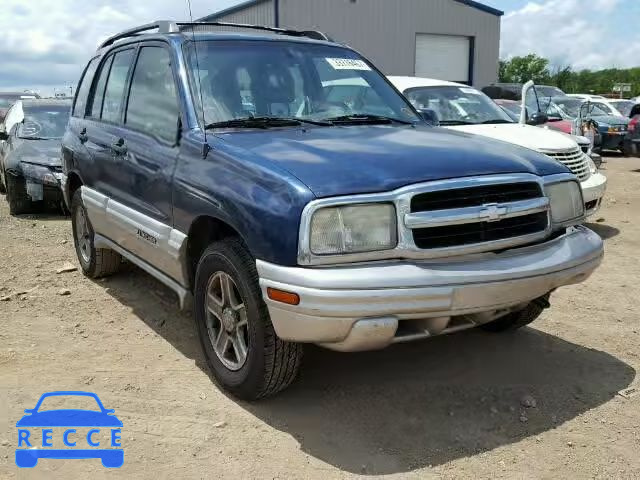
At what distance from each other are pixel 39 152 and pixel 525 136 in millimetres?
6507

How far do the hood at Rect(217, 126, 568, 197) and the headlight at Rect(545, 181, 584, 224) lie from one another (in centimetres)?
10

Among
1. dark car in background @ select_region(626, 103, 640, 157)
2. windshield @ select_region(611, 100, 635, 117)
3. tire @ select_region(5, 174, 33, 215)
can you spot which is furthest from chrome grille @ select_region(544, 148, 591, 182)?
windshield @ select_region(611, 100, 635, 117)

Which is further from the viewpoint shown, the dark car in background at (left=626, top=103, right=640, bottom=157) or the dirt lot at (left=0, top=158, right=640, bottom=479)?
the dark car in background at (left=626, top=103, right=640, bottom=157)

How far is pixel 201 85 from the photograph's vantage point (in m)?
4.04

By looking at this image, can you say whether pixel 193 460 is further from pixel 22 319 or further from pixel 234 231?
pixel 22 319

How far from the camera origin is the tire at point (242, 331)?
328 centimetres

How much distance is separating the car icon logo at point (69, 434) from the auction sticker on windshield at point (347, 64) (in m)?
2.65

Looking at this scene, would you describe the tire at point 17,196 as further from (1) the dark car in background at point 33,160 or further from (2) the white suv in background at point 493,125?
(2) the white suv in background at point 493,125

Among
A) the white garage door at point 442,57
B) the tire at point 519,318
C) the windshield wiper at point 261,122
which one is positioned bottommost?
the tire at point 519,318

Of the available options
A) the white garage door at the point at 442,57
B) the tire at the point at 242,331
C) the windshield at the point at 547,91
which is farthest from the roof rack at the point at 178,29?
the white garage door at the point at 442,57

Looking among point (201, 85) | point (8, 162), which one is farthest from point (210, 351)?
point (8, 162)

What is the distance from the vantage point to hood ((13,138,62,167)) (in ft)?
30.7

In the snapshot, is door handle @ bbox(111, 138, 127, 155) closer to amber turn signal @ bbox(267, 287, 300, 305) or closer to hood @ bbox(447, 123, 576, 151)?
amber turn signal @ bbox(267, 287, 300, 305)

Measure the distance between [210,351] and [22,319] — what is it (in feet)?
6.54
